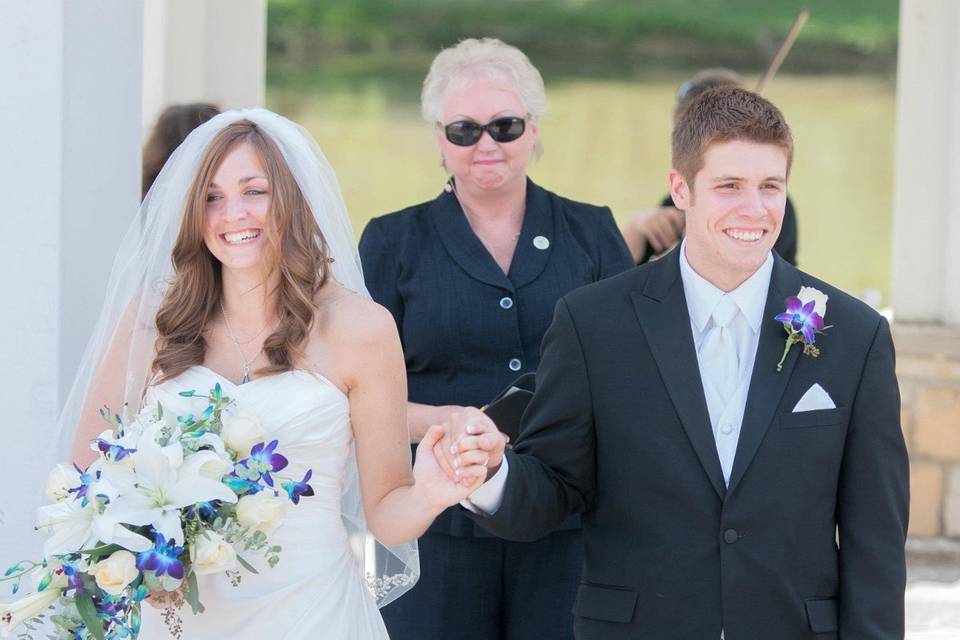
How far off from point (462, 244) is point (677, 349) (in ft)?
3.84

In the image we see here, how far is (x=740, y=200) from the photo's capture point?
3279 millimetres

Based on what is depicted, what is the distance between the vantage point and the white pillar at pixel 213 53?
777 centimetres

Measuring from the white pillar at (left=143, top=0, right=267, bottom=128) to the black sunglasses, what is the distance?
12.2 feet

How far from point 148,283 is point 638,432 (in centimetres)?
128

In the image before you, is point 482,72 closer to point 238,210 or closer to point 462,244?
point 462,244

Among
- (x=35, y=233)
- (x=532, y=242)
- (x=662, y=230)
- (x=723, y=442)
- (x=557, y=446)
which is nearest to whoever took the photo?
(x=723, y=442)

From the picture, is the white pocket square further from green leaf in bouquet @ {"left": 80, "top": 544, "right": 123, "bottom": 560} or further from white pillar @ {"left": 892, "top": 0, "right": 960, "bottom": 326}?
white pillar @ {"left": 892, "top": 0, "right": 960, "bottom": 326}

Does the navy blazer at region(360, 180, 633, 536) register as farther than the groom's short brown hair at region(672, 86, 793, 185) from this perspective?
Yes

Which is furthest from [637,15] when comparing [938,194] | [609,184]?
[938,194]

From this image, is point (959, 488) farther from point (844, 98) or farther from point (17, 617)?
point (844, 98)

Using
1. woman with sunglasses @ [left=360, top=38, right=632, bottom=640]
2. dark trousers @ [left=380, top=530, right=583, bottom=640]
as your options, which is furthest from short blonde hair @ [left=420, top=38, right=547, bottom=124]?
dark trousers @ [left=380, top=530, right=583, bottom=640]

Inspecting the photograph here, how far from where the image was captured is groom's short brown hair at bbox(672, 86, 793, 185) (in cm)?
329

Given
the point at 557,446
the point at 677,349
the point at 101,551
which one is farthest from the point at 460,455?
the point at 101,551

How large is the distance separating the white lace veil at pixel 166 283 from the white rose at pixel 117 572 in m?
0.63
